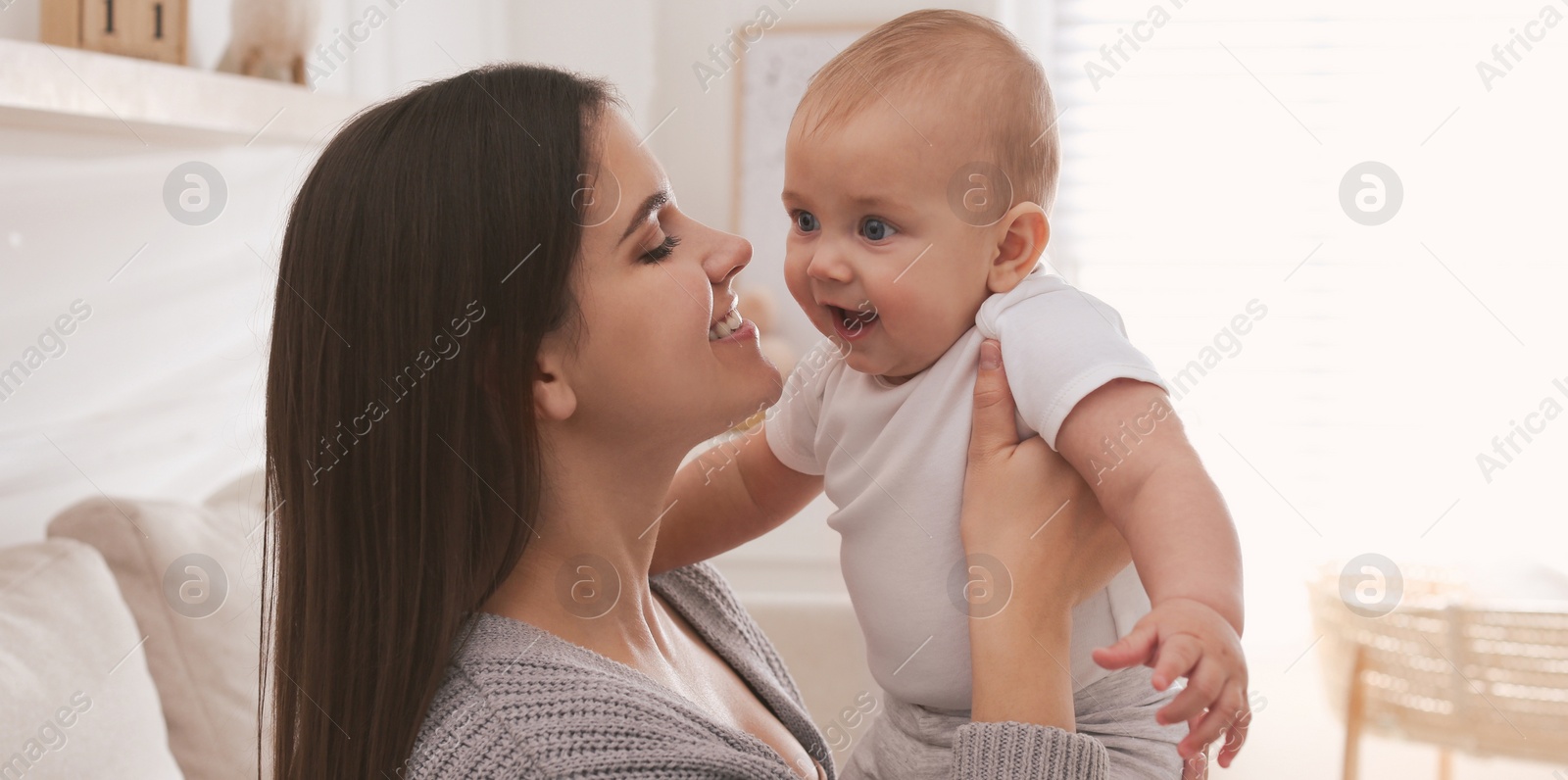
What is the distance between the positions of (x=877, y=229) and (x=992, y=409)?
0.67 feet

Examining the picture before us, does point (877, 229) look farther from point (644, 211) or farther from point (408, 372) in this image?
point (408, 372)

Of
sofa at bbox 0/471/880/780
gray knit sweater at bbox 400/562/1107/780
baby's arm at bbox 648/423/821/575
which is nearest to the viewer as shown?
gray knit sweater at bbox 400/562/1107/780

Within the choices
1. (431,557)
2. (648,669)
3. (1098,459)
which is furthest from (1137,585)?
(431,557)

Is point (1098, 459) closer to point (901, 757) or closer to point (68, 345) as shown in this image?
point (901, 757)

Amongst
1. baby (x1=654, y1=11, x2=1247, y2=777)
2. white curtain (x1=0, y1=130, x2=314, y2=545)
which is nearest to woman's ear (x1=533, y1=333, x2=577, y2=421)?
baby (x1=654, y1=11, x2=1247, y2=777)

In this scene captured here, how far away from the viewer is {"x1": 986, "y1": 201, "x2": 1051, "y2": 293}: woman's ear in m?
1.09

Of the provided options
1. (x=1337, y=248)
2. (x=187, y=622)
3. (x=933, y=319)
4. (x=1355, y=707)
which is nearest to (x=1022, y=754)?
(x=933, y=319)

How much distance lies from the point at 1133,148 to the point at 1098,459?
8.62 ft

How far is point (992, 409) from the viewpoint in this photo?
102cm

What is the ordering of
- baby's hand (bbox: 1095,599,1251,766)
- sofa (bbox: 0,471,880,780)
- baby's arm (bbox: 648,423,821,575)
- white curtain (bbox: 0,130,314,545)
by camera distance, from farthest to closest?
white curtain (bbox: 0,130,314,545) < baby's arm (bbox: 648,423,821,575) < sofa (bbox: 0,471,880,780) < baby's hand (bbox: 1095,599,1251,766)

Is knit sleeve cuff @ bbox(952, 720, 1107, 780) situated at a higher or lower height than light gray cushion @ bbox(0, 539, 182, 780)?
higher

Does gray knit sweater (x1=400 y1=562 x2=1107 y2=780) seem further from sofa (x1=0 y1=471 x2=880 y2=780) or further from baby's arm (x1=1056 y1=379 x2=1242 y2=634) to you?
sofa (x1=0 y1=471 x2=880 y2=780)

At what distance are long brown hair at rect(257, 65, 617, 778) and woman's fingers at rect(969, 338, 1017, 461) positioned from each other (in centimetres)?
36

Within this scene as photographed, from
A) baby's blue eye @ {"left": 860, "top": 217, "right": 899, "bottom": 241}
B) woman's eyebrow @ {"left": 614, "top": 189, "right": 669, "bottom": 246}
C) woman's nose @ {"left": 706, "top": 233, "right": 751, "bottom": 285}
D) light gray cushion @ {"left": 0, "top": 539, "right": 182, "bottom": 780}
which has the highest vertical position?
baby's blue eye @ {"left": 860, "top": 217, "right": 899, "bottom": 241}
